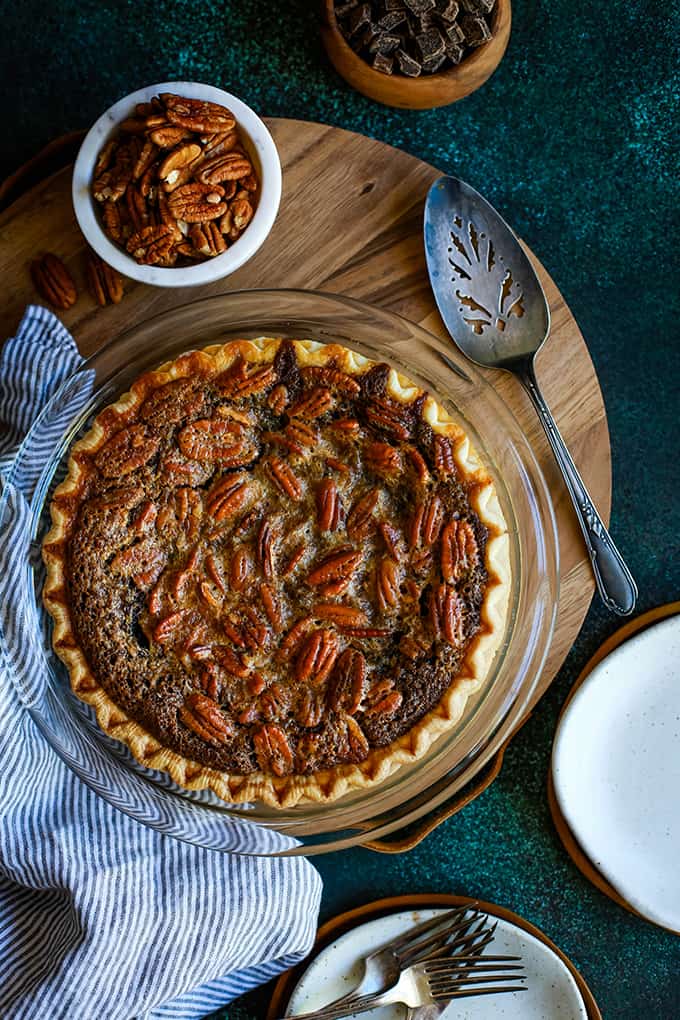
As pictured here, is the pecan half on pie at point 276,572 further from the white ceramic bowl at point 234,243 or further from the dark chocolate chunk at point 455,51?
the dark chocolate chunk at point 455,51

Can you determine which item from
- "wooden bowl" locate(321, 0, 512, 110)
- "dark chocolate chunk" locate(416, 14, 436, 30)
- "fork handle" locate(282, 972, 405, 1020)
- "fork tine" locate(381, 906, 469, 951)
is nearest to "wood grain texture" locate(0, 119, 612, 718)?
"wooden bowl" locate(321, 0, 512, 110)

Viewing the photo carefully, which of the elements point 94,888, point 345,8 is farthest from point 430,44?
point 94,888

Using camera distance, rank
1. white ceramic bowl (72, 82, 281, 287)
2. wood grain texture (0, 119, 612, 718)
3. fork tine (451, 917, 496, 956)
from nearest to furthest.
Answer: white ceramic bowl (72, 82, 281, 287), wood grain texture (0, 119, 612, 718), fork tine (451, 917, 496, 956)

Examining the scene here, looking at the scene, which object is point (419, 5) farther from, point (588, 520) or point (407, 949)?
point (407, 949)

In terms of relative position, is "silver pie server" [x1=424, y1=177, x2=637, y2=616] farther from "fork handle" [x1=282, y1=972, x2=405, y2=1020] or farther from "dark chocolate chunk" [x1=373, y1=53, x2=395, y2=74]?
"fork handle" [x1=282, y1=972, x2=405, y2=1020]

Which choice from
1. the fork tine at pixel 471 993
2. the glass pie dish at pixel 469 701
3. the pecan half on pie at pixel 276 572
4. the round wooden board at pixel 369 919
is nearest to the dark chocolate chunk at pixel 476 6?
the glass pie dish at pixel 469 701

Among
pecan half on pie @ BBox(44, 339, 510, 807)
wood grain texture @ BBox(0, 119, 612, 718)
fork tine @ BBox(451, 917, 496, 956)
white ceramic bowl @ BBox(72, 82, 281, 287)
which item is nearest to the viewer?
pecan half on pie @ BBox(44, 339, 510, 807)

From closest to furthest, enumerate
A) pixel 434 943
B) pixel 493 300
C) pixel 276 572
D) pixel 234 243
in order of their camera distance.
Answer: pixel 276 572
pixel 234 243
pixel 493 300
pixel 434 943
